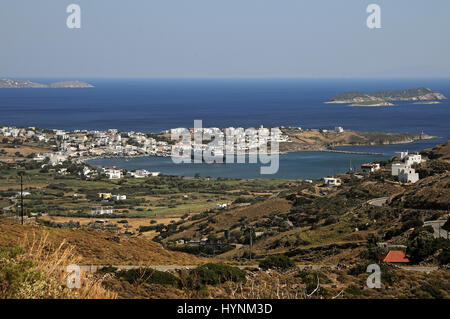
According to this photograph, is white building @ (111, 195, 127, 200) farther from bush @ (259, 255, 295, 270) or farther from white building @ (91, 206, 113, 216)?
bush @ (259, 255, 295, 270)

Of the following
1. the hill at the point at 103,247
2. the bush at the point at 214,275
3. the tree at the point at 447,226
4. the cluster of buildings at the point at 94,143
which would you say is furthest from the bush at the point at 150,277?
the cluster of buildings at the point at 94,143

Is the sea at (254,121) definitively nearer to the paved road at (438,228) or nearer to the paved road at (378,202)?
the paved road at (378,202)

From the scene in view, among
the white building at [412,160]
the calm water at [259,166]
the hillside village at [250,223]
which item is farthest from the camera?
the calm water at [259,166]

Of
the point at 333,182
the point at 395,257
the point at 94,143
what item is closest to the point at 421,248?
the point at 395,257

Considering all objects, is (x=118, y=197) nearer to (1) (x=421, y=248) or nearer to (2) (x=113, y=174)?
(2) (x=113, y=174)

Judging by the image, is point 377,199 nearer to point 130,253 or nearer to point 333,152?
point 130,253
